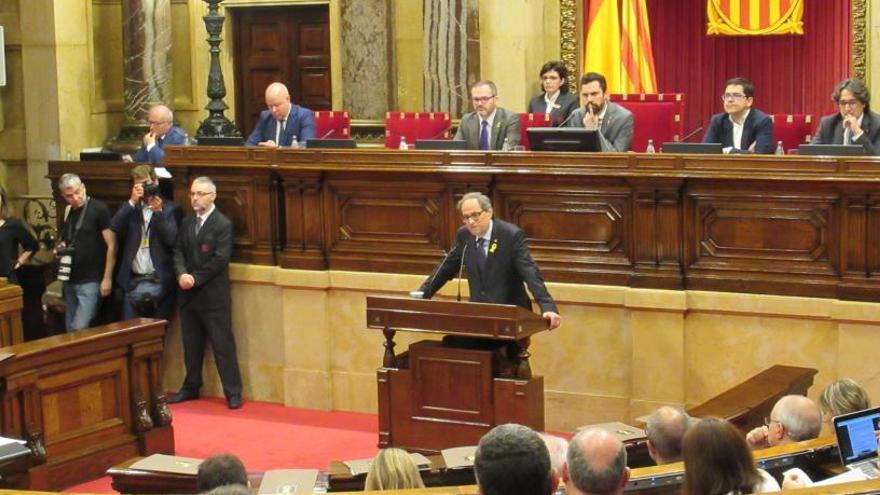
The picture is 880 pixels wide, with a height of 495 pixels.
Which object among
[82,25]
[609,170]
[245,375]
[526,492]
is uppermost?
[82,25]

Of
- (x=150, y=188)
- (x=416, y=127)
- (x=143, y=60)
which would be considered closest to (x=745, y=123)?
(x=416, y=127)

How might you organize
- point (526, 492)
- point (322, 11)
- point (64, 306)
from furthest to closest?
point (322, 11)
point (64, 306)
point (526, 492)

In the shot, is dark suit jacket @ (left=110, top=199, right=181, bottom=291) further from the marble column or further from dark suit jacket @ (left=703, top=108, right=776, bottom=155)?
dark suit jacket @ (left=703, top=108, right=776, bottom=155)

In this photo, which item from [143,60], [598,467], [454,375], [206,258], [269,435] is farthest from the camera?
[143,60]

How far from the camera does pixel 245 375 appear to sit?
10.4 metres

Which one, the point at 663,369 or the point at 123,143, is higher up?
the point at 123,143

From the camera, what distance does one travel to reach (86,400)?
28.1ft

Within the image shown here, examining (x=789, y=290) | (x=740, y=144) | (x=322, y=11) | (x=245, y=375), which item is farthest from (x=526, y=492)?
(x=322, y=11)

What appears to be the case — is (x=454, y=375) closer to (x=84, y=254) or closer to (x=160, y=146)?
(x=84, y=254)

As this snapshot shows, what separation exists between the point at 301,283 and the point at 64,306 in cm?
189

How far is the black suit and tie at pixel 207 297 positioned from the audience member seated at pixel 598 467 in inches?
232

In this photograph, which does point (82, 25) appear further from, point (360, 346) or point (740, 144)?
point (740, 144)

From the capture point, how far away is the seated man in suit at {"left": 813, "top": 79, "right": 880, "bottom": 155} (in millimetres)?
8688

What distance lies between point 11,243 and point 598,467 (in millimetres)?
7141
